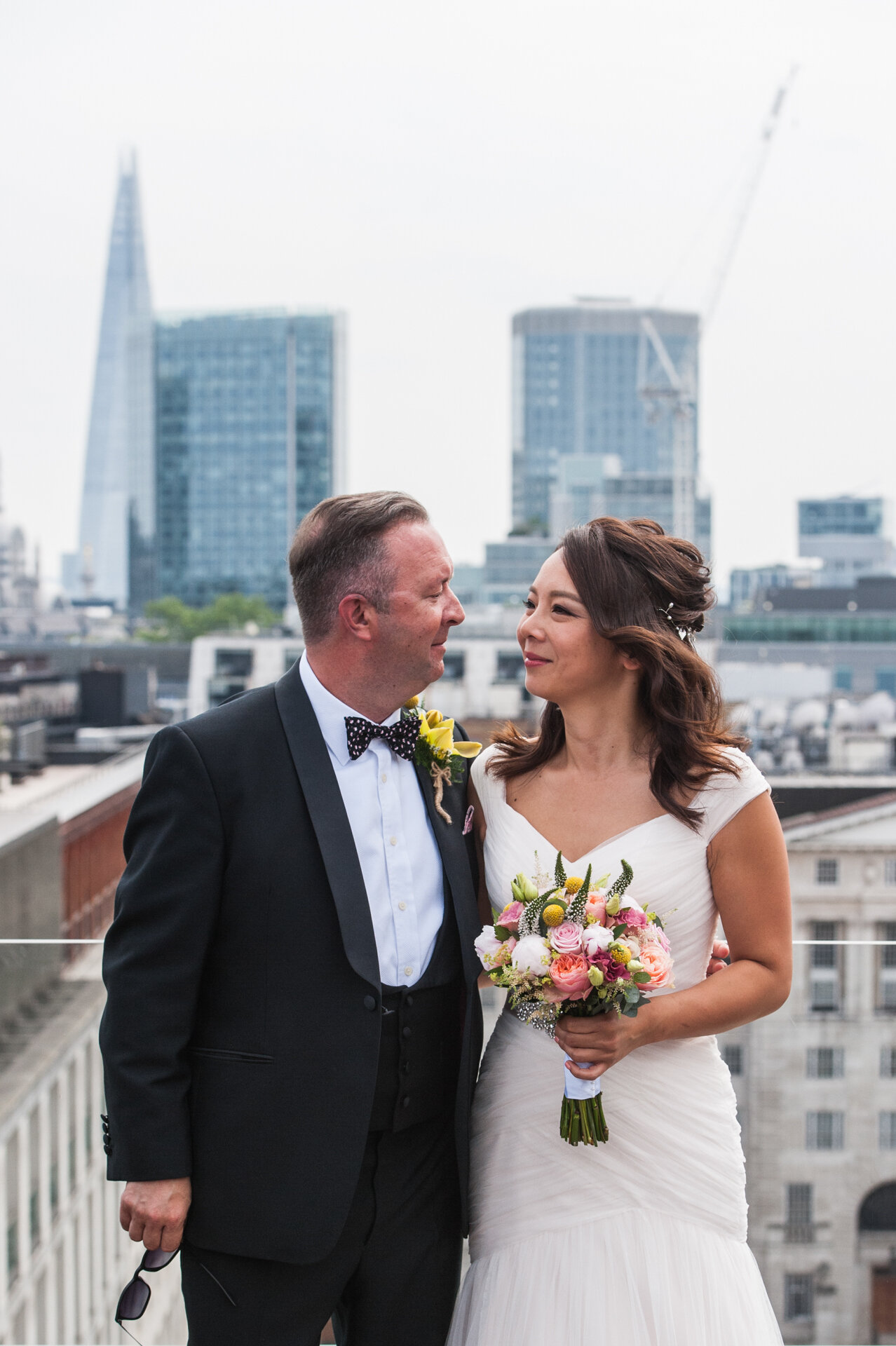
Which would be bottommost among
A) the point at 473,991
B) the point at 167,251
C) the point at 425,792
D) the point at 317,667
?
the point at 473,991

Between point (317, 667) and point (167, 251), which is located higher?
point (167, 251)

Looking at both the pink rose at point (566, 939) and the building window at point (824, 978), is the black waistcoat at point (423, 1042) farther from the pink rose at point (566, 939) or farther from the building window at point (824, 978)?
the building window at point (824, 978)

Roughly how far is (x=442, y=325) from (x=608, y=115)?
1074 inches

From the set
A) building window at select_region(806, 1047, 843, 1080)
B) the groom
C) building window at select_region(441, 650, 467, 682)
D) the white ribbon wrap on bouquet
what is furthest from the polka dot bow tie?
building window at select_region(441, 650, 467, 682)

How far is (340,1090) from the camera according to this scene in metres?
2.14

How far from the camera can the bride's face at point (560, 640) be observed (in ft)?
7.95

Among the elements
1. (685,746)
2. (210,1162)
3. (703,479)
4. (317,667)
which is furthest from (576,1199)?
(703,479)

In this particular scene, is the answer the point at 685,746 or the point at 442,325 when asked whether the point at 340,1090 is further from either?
the point at 442,325

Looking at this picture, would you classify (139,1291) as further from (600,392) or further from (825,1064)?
(600,392)

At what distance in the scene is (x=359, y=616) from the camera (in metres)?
2.23

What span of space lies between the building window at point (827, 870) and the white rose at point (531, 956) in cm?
2363

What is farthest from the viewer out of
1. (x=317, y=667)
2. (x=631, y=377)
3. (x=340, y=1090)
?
(x=631, y=377)

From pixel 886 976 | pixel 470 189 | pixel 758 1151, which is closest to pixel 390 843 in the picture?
pixel 758 1151

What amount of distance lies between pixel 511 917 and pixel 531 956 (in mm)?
105
